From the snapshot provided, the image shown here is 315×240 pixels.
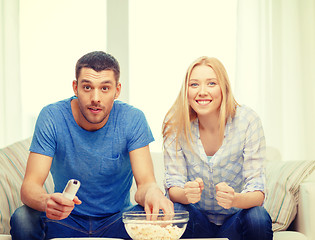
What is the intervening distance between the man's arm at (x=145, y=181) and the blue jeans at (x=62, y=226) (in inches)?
2.6

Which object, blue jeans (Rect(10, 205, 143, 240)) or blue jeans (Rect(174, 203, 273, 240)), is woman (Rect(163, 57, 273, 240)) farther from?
blue jeans (Rect(10, 205, 143, 240))

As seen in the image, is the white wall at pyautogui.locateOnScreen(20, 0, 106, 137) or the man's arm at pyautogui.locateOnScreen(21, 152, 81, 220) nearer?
the man's arm at pyautogui.locateOnScreen(21, 152, 81, 220)

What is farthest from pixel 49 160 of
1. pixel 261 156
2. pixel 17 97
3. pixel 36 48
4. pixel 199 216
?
pixel 36 48

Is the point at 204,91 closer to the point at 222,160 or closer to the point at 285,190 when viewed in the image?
the point at 222,160

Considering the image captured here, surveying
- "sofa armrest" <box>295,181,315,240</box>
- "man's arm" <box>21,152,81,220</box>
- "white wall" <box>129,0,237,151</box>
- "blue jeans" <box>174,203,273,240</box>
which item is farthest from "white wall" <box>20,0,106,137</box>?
"sofa armrest" <box>295,181,315,240</box>

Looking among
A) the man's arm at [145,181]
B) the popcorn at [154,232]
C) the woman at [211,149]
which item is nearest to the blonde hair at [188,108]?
the woman at [211,149]

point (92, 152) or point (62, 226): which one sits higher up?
point (92, 152)

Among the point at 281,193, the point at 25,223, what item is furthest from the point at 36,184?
the point at 281,193

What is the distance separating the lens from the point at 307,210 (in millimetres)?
1806

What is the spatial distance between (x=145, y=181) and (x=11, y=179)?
58 cm

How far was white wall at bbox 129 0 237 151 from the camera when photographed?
3.17 m

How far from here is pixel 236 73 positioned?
308 cm

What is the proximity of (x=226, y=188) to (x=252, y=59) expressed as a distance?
1780 mm

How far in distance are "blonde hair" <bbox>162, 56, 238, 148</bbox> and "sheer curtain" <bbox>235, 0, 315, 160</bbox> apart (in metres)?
1.37
